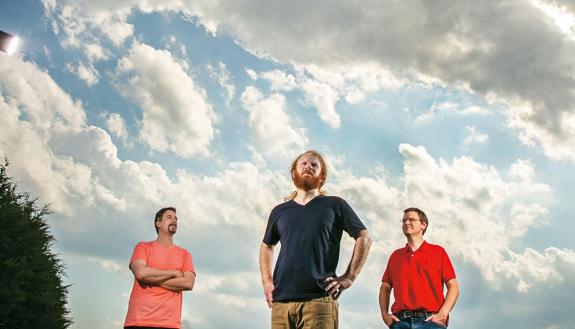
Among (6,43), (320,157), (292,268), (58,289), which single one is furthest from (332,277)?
(58,289)

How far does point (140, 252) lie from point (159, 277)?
457 millimetres

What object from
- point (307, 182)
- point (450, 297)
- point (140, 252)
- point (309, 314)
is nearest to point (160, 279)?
point (140, 252)

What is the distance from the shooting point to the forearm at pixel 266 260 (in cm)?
531

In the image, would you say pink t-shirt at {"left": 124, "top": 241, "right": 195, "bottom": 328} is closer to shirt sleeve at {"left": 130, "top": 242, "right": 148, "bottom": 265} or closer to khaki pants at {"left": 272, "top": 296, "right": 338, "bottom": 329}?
shirt sleeve at {"left": 130, "top": 242, "right": 148, "bottom": 265}

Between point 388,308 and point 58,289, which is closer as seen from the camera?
point 388,308

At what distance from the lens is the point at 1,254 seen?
59.4 ft

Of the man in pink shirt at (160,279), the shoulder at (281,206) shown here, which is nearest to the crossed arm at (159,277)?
the man in pink shirt at (160,279)

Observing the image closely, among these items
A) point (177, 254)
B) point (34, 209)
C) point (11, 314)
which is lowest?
point (177, 254)

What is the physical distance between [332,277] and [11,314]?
16.4 metres

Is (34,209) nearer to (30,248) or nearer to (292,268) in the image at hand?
(30,248)

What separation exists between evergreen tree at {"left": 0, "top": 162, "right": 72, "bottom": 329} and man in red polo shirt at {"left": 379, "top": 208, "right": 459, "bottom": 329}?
14.1m

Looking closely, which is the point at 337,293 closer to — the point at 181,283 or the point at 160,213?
the point at 181,283

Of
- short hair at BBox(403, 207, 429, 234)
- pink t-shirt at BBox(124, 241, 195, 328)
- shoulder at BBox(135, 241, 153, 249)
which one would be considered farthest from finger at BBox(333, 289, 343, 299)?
shoulder at BBox(135, 241, 153, 249)

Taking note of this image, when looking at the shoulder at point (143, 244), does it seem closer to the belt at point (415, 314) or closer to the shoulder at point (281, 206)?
the shoulder at point (281, 206)
